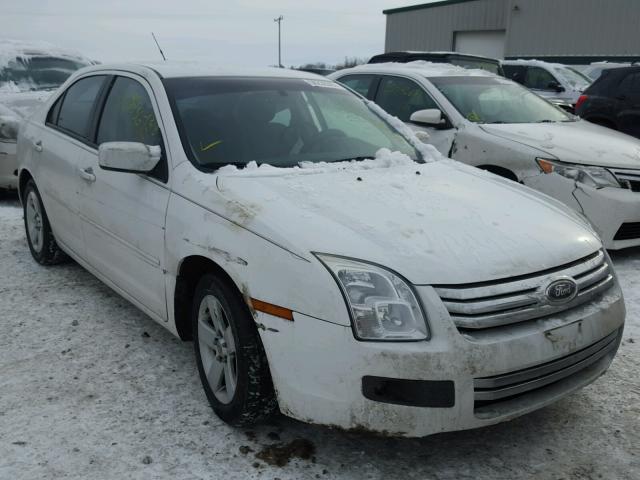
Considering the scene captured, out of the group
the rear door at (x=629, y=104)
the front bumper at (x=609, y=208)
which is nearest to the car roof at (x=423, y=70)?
the front bumper at (x=609, y=208)

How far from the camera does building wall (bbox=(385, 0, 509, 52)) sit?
103 ft

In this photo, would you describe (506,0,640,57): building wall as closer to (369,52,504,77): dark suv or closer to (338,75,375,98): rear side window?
(369,52,504,77): dark suv

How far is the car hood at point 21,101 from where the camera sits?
7.48 m

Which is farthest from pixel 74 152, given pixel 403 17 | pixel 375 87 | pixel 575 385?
pixel 403 17

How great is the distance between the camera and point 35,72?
28.7 feet

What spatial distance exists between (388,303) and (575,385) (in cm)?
94

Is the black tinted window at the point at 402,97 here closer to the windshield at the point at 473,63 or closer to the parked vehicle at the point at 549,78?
the windshield at the point at 473,63

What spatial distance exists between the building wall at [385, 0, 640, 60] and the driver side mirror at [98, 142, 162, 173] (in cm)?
2457

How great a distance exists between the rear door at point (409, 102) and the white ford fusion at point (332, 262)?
7.97 feet

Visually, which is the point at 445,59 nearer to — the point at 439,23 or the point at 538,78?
the point at 538,78

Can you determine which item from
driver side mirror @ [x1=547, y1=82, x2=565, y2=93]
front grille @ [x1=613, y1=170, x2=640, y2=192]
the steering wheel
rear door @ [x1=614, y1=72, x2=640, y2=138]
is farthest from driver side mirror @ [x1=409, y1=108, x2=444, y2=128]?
driver side mirror @ [x1=547, y1=82, x2=565, y2=93]

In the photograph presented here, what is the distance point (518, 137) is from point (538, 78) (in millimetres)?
9322

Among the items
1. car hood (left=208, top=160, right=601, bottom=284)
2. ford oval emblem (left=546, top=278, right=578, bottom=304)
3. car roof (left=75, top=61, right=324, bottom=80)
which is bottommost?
ford oval emblem (left=546, top=278, right=578, bottom=304)

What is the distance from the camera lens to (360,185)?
3152mm
